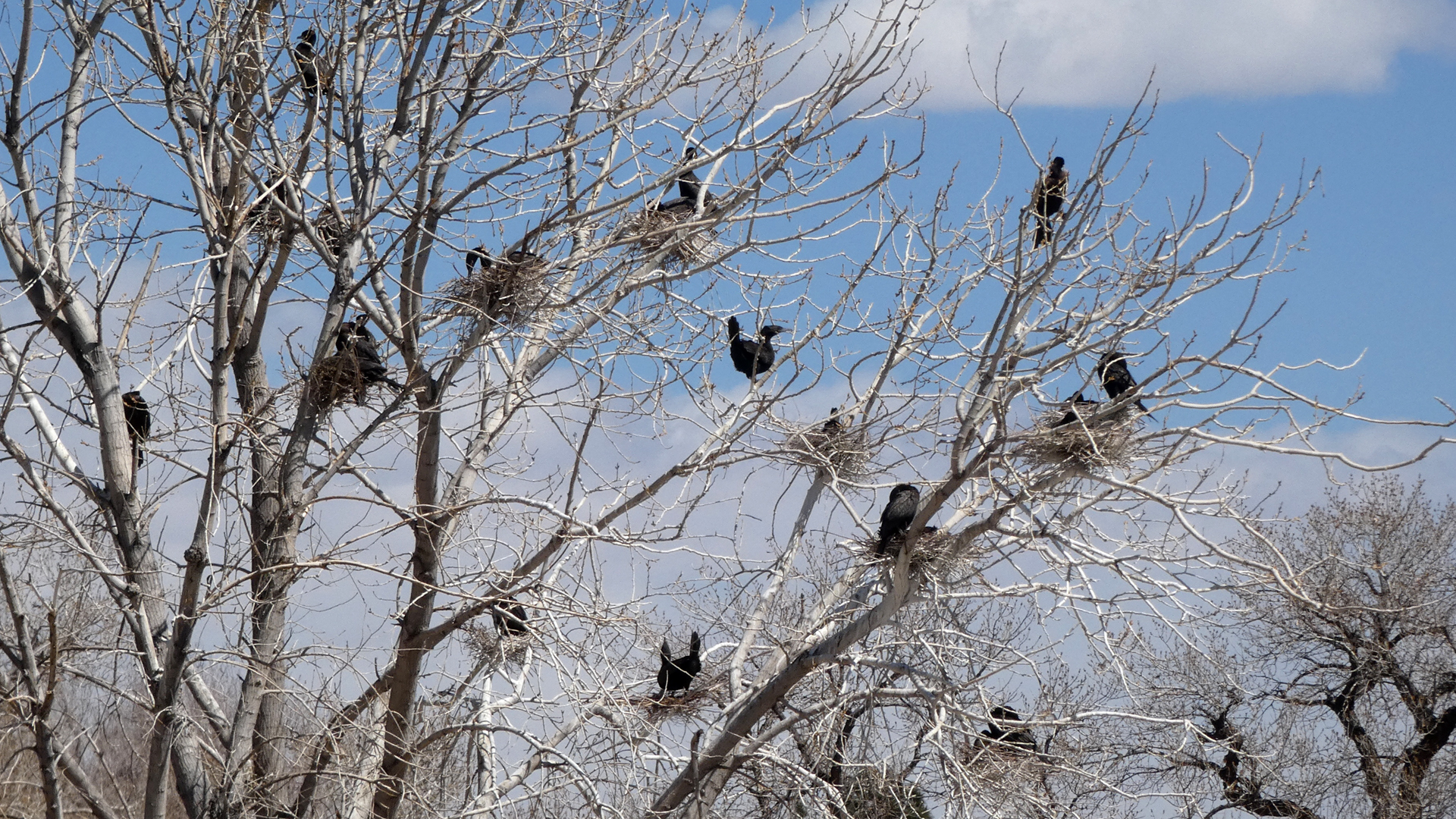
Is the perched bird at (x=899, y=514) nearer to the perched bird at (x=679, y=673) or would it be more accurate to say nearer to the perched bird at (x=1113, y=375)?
the perched bird at (x=1113, y=375)

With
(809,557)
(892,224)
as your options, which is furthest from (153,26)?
(809,557)

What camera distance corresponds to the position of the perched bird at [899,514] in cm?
815

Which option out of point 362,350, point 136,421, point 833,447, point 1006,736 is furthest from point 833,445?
point 136,421

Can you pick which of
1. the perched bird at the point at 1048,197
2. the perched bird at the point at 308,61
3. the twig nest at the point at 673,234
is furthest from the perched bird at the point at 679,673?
the perched bird at the point at 308,61

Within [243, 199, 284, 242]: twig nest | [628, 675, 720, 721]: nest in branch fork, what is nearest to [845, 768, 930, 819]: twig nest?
[628, 675, 720, 721]: nest in branch fork

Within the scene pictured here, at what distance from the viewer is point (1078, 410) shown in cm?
739

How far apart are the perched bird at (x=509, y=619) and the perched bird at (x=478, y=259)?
74.3 inches

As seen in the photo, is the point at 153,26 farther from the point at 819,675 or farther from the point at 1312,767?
the point at 1312,767

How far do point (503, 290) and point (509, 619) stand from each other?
213 cm

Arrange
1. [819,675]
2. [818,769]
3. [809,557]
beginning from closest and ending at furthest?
[818,769], [819,675], [809,557]

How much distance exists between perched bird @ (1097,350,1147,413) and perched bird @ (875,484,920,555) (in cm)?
130

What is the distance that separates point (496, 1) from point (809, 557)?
7229mm

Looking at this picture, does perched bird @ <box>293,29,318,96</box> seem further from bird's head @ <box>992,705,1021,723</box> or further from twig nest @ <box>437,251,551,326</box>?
bird's head @ <box>992,705,1021,723</box>

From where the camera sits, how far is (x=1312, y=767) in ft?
63.8
